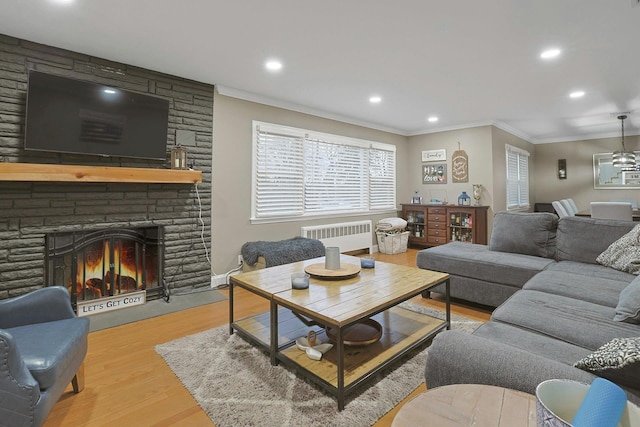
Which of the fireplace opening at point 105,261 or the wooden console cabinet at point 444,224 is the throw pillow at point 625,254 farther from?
the fireplace opening at point 105,261

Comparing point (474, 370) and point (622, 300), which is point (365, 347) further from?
point (622, 300)

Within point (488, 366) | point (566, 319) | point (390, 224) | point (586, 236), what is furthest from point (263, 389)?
point (390, 224)

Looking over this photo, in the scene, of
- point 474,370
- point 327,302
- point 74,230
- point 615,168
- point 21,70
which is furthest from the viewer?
point 615,168

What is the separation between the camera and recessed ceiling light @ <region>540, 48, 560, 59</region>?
9.96ft

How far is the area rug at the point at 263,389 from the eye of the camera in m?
1.63

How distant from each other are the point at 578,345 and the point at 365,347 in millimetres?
1143

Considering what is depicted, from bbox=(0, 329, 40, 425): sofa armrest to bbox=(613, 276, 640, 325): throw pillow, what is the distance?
2.81 m

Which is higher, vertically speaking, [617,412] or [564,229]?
[564,229]

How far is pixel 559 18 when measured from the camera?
2.49m

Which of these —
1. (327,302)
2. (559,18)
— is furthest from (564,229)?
(327,302)

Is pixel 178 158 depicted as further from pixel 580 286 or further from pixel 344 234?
pixel 580 286

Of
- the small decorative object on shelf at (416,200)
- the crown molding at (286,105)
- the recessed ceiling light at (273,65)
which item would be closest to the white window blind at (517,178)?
the small decorative object on shelf at (416,200)

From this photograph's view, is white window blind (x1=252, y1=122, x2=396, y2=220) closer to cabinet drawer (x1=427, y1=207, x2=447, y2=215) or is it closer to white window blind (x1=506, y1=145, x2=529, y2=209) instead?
cabinet drawer (x1=427, y1=207, x2=447, y2=215)

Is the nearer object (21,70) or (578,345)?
(578,345)
